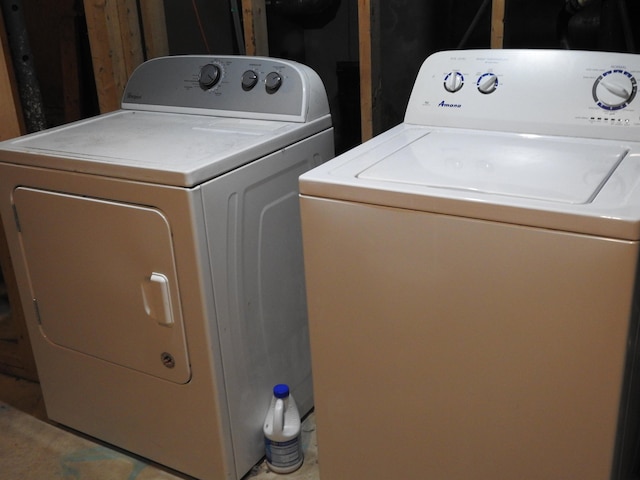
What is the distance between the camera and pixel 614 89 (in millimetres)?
1561

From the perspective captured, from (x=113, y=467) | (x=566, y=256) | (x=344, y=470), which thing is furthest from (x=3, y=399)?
(x=566, y=256)

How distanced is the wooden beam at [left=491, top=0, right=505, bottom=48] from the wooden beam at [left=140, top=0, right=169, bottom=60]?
1.24 metres

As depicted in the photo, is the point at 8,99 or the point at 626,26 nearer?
the point at 626,26

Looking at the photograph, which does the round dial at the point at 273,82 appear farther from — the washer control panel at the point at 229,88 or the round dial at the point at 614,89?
the round dial at the point at 614,89

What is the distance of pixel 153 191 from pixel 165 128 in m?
0.44

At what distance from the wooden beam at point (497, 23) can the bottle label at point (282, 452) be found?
1286mm

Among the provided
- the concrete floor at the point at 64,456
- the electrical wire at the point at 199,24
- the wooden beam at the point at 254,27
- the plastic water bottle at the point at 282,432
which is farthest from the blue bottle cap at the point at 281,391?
the electrical wire at the point at 199,24

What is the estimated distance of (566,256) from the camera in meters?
1.19

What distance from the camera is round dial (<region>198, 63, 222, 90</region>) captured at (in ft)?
6.87

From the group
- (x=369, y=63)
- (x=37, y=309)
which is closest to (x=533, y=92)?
(x=369, y=63)

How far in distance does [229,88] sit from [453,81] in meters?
0.71

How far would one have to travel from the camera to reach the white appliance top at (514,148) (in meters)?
1.23

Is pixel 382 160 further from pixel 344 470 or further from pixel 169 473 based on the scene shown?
pixel 169 473

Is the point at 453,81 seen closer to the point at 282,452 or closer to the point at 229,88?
the point at 229,88
